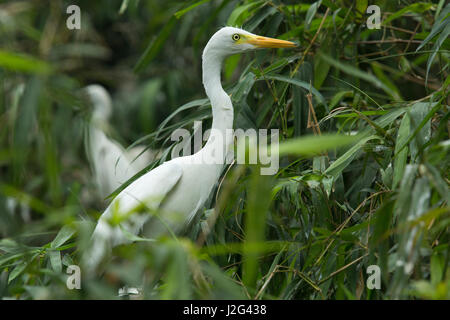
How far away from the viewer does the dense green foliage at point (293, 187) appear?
1.18 m

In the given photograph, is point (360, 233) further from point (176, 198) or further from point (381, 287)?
point (176, 198)

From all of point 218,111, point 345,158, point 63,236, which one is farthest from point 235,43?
point 63,236

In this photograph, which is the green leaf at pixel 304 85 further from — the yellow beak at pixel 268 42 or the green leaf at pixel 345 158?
the green leaf at pixel 345 158

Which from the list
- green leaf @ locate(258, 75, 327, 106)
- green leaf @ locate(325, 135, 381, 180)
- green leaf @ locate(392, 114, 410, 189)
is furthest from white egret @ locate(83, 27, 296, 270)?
green leaf @ locate(392, 114, 410, 189)

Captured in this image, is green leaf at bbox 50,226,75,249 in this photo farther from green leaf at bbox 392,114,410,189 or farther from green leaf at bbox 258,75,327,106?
green leaf at bbox 392,114,410,189

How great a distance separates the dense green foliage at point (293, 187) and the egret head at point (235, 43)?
7 centimetres

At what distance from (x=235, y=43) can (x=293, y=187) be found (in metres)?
0.59

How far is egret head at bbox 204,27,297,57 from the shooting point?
6.39 ft

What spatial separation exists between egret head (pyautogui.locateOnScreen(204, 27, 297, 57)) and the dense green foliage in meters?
0.07

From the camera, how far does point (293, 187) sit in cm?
159

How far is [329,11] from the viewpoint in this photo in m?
2.26

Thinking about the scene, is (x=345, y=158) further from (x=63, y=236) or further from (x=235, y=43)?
(x=63, y=236)

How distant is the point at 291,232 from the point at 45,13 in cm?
334
